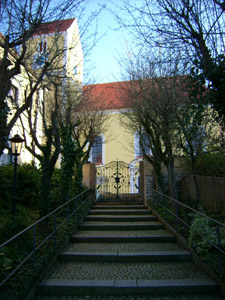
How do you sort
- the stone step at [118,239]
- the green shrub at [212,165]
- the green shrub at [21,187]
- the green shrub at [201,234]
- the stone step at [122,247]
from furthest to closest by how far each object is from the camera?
the green shrub at [212,165] < the green shrub at [21,187] < the stone step at [118,239] < the stone step at [122,247] < the green shrub at [201,234]

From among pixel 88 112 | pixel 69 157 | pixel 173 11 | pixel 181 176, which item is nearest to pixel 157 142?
pixel 181 176

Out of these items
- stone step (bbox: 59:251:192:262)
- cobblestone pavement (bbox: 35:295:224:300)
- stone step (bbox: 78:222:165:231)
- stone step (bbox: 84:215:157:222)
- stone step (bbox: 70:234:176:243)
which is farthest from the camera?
stone step (bbox: 84:215:157:222)

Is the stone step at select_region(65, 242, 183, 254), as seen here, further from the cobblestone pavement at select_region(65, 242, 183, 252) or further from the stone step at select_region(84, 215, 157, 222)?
the stone step at select_region(84, 215, 157, 222)

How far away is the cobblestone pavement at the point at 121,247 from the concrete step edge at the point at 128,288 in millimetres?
1978

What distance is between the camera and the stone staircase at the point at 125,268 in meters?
4.64

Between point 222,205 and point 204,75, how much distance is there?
514cm

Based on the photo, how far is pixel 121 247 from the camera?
23.2 ft

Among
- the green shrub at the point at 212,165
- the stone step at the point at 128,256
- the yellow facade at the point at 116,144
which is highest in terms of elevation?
the yellow facade at the point at 116,144

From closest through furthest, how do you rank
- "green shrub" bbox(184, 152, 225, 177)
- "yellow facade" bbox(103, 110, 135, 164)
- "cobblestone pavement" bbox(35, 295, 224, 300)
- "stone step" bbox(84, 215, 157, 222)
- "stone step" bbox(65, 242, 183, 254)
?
"cobblestone pavement" bbox(35, 295, 224, 300) → "stone step" bbox(65, 242, 183, 254) → "stone step" bbox(84, 215, 157, 222) → "green shrub" bbox(184, 152, 225, 177) → "yellow facade" bbox(103, 110, 135, 164)

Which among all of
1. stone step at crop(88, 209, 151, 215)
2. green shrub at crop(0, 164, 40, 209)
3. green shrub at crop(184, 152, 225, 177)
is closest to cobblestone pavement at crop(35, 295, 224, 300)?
green shrub at crop(0, 164, 40, 209)

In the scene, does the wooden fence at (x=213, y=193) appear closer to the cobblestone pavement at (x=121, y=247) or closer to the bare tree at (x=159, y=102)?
the bare tree at (x=159, y=102)

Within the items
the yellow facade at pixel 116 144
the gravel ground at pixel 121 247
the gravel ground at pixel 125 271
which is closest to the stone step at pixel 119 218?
the gravel ground at pixel 121 247

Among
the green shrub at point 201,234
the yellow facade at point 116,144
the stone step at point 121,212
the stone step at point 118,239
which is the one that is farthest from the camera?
the yellow facade at point 116,144

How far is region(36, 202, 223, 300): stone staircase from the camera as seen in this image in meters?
4.64
